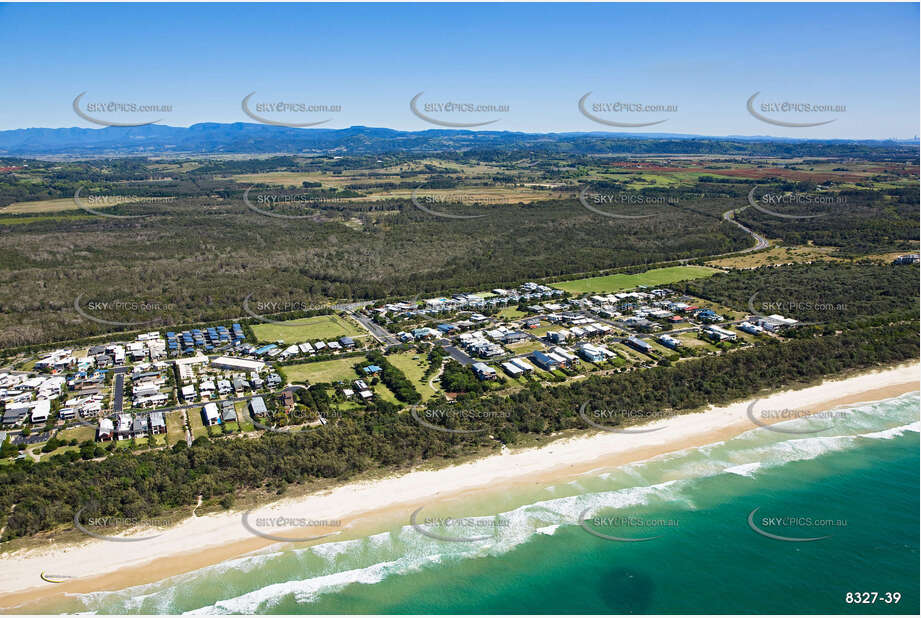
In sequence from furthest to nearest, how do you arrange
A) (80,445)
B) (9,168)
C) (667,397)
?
(9,168)
(667,397)
(80,445)

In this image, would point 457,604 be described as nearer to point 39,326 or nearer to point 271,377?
point 271,377

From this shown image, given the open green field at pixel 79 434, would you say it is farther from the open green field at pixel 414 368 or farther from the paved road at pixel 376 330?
the paved road at pixel 376 330

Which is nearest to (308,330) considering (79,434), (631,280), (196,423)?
(196,423)

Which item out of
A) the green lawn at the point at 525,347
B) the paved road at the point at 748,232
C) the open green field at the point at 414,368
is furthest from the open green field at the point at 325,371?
the paved road at the point at 748,232

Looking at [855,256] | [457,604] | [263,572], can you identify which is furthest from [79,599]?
[855,256]

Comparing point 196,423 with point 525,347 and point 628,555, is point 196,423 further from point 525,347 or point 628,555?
point 628,555

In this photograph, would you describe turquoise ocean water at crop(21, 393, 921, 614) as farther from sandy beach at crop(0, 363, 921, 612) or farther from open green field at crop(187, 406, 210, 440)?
open green field at crop(187, 406, 210, 440)

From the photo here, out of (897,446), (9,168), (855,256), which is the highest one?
(9,168)
